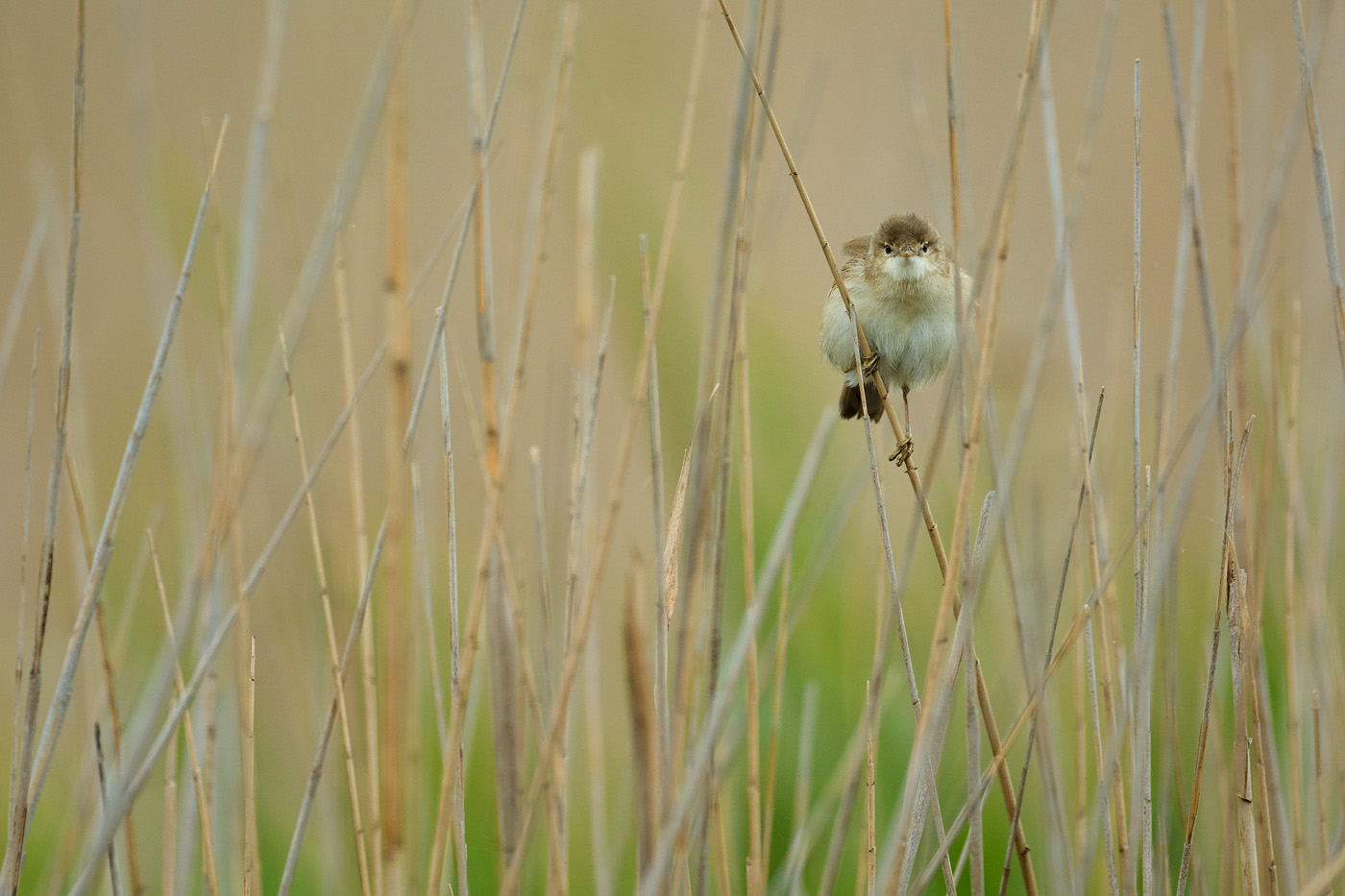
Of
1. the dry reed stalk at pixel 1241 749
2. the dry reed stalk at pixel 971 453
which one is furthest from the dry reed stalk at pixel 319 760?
the dry reed stalk at pixel 1241 749

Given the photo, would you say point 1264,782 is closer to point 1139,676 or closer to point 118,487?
point 1139,676

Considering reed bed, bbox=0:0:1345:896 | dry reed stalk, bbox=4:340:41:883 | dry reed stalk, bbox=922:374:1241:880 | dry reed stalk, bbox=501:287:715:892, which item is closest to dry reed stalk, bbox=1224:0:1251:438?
reed bed, bbox=0:0:1345:896

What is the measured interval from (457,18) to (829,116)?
130 centimetres

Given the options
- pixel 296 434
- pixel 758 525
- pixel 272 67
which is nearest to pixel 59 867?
pixel 296 434

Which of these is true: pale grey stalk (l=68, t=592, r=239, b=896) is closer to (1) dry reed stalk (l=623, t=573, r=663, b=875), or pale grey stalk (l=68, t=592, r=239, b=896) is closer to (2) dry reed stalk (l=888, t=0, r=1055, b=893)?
(1) dry reed stalk (l=623, t=573, r=663, b=875)

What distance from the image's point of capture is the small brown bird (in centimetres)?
188

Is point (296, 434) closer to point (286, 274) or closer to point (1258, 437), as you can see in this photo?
point (286, 274)

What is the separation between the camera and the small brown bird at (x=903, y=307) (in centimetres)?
188

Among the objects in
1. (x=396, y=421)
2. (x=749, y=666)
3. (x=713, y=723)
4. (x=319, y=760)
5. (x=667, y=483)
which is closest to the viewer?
(x=396, y=421)

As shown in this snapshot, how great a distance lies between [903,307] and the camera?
1.90m

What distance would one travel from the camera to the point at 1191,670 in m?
1.91

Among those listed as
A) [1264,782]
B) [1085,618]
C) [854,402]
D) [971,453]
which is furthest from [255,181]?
[854,402]

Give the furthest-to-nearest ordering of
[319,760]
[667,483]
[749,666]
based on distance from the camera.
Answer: [667,483]
[749,666]
[319,760]

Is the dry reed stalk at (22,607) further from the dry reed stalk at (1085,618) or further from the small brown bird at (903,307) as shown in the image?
the small brown bird at (903,307)
